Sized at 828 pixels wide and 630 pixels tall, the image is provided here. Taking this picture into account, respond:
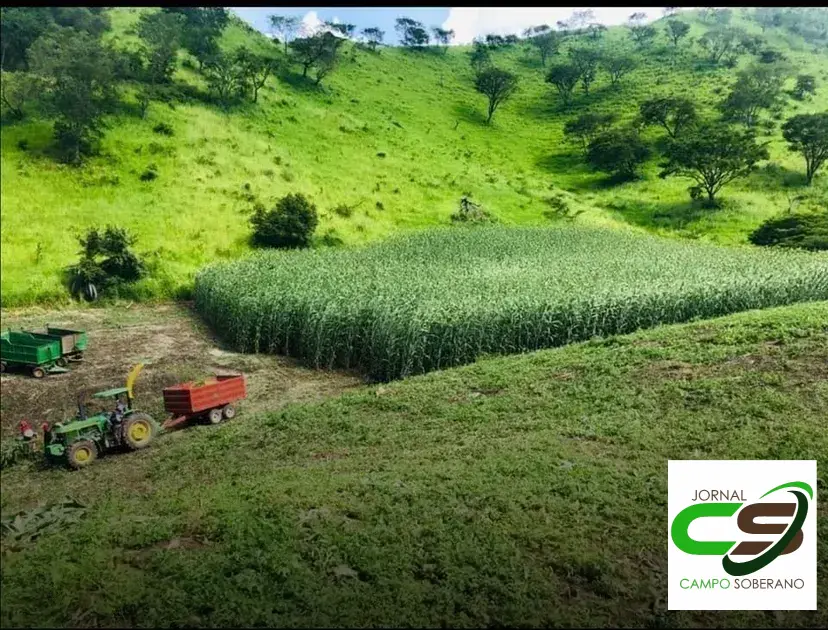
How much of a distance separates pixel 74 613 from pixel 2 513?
65cm

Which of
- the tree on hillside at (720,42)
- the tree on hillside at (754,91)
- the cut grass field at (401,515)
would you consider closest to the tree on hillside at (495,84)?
the tree on hillside at (720,42)

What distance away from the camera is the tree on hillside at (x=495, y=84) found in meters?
9.27

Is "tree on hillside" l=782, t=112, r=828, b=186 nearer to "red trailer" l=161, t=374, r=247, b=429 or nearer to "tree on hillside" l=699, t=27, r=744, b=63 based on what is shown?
"tree on hillside" l=699, t=27, r=744, b=63

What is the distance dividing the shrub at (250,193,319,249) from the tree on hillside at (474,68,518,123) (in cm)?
481

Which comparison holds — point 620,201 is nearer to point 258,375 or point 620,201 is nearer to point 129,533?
point 258,375

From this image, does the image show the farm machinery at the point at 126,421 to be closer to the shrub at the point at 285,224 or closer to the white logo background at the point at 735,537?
the shrub at the point at 285,224

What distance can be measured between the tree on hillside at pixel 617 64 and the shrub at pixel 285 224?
7.14 metres

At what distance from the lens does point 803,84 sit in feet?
30.6

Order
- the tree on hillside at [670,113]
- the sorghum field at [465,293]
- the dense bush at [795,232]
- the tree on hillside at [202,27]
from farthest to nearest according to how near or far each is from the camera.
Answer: the dense bush at [795,232], the tree on hillside at [670,113], the sorghum field at [465,293], the tree on hillside at [202,27]

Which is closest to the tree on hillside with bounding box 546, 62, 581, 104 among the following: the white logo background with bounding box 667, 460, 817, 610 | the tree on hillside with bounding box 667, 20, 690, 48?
the tree on hillside with bounding box 667, 20, 690, 48

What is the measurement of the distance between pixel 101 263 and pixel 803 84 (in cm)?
1021

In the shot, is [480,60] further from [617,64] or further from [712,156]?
[712,156]

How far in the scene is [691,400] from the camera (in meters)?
6.70

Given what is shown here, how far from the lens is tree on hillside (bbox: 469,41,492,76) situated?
28.3 feet
